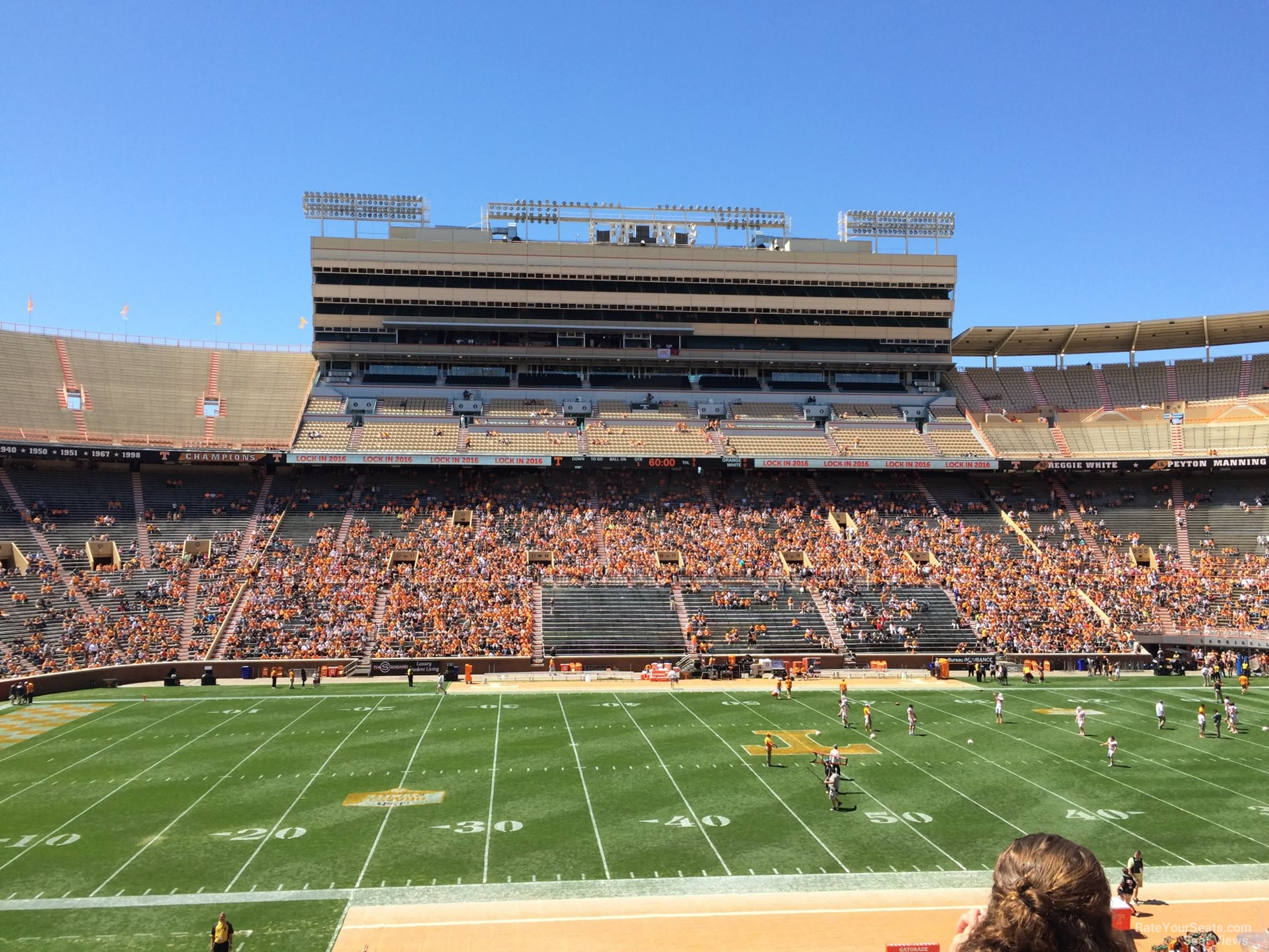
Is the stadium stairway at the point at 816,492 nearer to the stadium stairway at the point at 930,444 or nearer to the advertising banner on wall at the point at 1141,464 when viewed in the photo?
the stadium stairway at the point at 930,444

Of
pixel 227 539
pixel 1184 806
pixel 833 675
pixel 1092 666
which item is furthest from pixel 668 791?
pixel 227 539

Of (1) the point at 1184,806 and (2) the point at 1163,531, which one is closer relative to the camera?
(1) the point at 1184,806

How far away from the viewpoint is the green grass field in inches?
746

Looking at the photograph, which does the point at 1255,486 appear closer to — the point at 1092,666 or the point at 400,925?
the point at 1092,666

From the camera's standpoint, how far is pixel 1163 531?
6022 centimetres

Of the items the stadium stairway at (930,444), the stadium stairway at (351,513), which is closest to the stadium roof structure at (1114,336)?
the stadium stairway at (930,444)

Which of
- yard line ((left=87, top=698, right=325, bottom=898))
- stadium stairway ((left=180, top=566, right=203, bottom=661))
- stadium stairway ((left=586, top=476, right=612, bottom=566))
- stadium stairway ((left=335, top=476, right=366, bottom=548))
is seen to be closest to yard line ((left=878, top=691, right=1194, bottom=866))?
yard line ((left=87, top=698, right=325, bottom=898))

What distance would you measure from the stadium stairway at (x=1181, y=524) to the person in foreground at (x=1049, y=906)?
2483 inches

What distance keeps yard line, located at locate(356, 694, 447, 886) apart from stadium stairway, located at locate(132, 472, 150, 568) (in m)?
23.8

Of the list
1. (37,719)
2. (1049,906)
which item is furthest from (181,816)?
(1049,906)

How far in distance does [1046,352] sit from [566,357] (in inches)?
1572

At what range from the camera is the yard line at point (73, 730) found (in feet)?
96.5

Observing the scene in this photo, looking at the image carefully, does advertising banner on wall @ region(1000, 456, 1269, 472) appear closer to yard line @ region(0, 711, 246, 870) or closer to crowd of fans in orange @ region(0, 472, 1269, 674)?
crowd of fans in orange @ region(0, 472, 1269, 674)

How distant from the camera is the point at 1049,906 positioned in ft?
9.71
